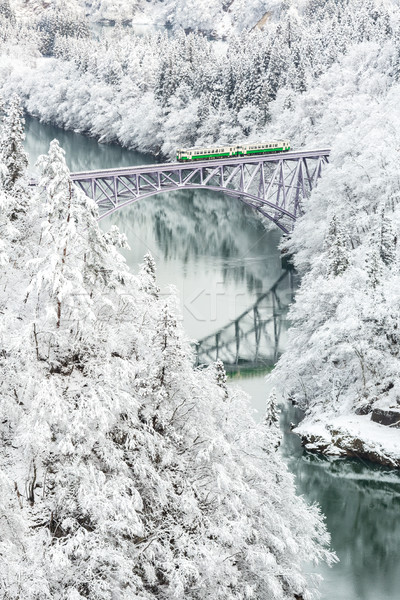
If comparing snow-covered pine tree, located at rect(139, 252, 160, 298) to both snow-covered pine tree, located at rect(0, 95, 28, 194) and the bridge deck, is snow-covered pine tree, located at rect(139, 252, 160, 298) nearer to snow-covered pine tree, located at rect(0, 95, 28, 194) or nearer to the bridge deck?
snow-covered pine tree, located at rect(0, 95, 28, 194)

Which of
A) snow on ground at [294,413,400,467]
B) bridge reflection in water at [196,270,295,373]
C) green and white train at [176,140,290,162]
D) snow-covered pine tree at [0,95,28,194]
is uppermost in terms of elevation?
green and white train at [176,140,290,162]

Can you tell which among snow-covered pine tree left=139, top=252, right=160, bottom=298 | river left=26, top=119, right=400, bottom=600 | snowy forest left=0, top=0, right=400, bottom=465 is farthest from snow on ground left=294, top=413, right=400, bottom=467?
snow-covered pine tree left=139, top=252, right=160, bottom=298

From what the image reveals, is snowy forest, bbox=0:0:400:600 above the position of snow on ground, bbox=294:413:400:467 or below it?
above

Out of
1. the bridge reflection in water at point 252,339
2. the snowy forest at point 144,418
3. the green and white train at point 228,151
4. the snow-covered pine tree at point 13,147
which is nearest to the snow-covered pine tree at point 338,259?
the snowy forest at point 144,418

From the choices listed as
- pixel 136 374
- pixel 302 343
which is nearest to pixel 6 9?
pixel 302 343

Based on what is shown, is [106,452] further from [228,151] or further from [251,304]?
[228,151]

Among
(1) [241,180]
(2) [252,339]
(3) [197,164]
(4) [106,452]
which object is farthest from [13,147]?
(1) [241,180]

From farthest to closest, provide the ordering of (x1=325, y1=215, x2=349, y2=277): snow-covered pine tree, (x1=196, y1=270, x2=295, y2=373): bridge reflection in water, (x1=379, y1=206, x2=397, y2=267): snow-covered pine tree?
(x1=196, y1=270, x2=295, y2=373): bridge reflection in water, (x1=379, y1=206, x2=397, y2=267): snow-covered pine tree, (x1=325, y1=215, x2=349, y2=277): snow-covered pine tree

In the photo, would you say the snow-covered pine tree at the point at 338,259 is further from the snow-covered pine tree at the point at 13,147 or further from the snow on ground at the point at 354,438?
the snow-covered pine tree at the point at 13,147
